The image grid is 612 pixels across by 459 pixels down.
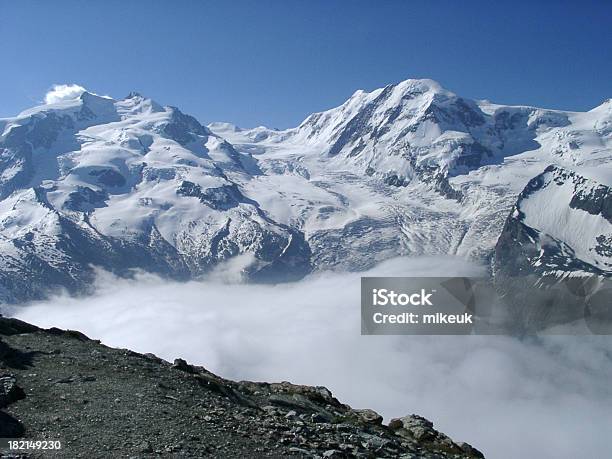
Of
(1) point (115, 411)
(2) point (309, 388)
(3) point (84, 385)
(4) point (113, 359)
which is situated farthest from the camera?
(2) point (309, 388)

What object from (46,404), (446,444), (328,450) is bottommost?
(446,444)

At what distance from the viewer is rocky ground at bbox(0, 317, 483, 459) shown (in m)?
27.7

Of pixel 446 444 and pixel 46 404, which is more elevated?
pixel 46 404

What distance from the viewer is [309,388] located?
49.4 meters

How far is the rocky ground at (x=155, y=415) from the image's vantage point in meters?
27.7

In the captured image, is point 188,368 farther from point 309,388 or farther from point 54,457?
point 54,457

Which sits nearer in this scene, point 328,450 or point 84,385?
point 328,450

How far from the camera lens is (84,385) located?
111 feet

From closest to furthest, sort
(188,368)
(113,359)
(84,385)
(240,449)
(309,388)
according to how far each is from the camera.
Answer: (240,449) → (84,385) → (113,359) → (188,368) → (309,388)

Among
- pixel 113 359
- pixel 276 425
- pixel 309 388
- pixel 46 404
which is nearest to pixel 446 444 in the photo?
pixel 309 388

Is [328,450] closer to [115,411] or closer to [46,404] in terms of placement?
[115,411]

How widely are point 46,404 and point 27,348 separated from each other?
37.0 feet

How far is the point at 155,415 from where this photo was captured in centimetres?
3041

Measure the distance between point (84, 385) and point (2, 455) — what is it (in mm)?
8940
